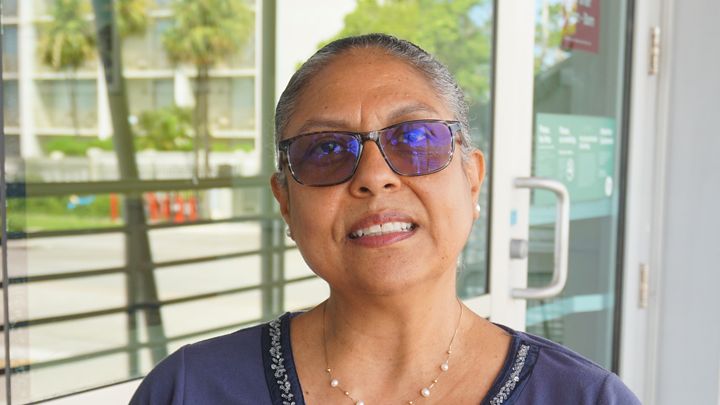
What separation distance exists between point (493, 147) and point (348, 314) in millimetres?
1562

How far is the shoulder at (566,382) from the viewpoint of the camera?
3.64 ft

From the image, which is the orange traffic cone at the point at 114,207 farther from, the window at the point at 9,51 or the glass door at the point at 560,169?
the glass door at the point at 560,169

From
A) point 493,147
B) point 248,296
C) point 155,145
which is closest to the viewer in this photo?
point 493,147

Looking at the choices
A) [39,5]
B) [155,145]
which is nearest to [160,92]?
[155,145]

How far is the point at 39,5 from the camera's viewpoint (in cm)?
648

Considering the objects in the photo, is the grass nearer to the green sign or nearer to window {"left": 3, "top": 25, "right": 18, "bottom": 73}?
window {"left": 3, "top": 25, "right": 18, "bottom": 73}

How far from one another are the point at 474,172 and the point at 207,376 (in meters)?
0.51

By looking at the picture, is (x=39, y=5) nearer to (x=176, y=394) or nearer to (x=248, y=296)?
(x=248, y=296)

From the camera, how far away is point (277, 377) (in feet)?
3.81

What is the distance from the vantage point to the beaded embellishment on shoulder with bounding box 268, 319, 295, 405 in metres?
1.14

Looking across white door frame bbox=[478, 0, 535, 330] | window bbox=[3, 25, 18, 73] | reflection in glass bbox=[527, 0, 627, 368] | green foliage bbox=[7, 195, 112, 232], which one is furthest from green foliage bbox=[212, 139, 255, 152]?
white door frame bbox=[478, 0, 535, 330]

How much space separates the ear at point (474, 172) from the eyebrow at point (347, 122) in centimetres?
11

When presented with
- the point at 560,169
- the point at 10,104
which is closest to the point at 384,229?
the point at 10,104

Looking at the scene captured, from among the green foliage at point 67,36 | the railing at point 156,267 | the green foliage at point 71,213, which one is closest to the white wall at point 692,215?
the railing at point 156,267
